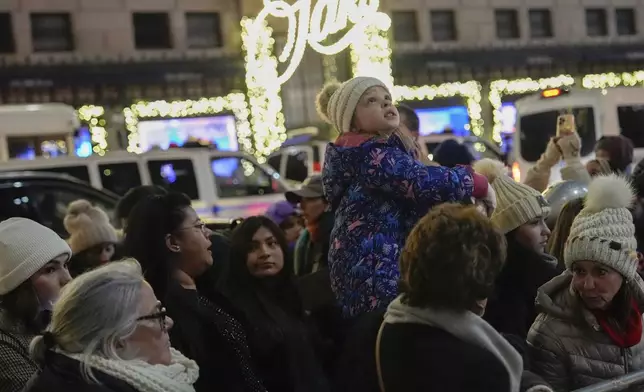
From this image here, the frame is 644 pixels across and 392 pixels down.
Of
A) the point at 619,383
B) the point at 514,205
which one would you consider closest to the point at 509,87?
the point at 514,205

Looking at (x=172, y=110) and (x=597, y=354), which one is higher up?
(x=172, y=110)

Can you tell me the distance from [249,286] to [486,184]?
1.52 m

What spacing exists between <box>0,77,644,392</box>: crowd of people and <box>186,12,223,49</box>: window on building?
63.8 feet

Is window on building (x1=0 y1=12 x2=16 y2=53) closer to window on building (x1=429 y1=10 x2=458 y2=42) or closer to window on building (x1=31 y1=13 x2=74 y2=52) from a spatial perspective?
window on building (x1=31 y1=13 x2=74 y2=52)

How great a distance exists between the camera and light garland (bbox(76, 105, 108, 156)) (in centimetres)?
2128

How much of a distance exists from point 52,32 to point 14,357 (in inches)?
801

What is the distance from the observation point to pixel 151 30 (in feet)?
77.6

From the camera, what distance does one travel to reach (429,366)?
8.41ft

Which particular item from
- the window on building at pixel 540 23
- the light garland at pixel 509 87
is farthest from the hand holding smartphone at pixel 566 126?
the window on building at pixel 540 23

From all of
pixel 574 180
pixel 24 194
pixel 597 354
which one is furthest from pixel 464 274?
pixel 24 194

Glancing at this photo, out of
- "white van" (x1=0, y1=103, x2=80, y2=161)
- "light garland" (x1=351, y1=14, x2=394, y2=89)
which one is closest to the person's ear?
"white van" (x1=0, y1=103, x2=80, y2=161)

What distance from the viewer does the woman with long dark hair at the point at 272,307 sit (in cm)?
444

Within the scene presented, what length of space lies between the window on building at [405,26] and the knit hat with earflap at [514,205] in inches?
893

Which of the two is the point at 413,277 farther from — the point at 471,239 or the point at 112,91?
the point at 112,91
